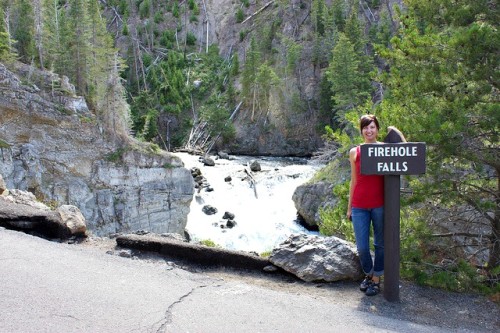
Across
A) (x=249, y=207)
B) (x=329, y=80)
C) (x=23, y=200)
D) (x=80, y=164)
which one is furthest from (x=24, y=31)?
(x=329, y=80)

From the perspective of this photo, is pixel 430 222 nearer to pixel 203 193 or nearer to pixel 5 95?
pixel 5 95

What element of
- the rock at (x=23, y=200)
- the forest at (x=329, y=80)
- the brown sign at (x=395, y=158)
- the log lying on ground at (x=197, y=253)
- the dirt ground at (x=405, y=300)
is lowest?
the dirt ground at (x=405, y=300)

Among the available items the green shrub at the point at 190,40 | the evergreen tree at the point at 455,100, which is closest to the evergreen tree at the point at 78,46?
the evergreen tree at the point at 455,100

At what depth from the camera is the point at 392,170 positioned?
17.0ft

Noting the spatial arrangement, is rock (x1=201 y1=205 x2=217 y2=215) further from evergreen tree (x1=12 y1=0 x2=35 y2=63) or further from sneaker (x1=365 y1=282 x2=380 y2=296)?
sneaker (x1=365 y1=282 x2=380 y2=296)

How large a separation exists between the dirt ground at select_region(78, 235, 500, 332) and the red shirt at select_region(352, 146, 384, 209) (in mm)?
1154

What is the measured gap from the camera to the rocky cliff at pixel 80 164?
748 inches

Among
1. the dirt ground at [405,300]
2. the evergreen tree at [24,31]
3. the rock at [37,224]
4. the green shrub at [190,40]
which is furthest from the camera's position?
the green shrub at [190,40]

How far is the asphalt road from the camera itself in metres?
4.25

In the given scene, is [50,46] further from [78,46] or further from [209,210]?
[209,210]

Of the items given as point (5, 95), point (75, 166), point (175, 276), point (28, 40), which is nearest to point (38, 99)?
point (5, 95)

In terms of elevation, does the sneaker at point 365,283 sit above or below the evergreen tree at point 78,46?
below

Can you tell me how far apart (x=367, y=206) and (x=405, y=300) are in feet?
4.02

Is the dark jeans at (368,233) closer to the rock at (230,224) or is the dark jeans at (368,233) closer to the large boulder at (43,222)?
the large boulder at (43,222)
